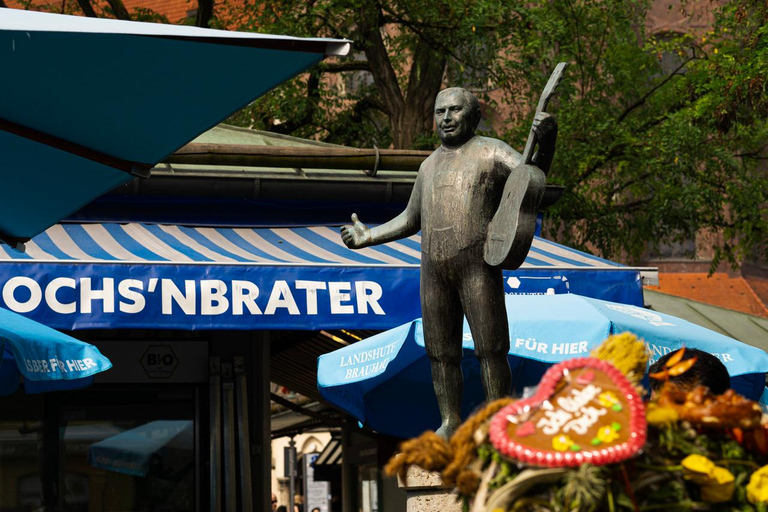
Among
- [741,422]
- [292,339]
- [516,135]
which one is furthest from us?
[516,135]

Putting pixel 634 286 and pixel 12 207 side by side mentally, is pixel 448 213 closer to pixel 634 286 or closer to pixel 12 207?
pixel 12 207

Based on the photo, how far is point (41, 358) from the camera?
270 inches

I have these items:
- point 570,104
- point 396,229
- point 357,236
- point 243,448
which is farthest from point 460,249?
point 570,104

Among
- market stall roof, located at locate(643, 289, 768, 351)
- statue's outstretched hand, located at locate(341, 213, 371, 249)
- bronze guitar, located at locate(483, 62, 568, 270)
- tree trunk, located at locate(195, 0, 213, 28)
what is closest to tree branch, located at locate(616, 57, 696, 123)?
market stall roof, located at locate(643, 289, 768, 351)

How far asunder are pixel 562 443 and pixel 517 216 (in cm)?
220

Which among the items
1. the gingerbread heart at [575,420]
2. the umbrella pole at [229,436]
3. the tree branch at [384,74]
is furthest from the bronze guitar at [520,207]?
the tree branch at [384,74]

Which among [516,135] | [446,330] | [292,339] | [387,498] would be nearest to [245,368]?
[292,339]

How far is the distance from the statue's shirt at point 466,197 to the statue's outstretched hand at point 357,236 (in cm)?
45

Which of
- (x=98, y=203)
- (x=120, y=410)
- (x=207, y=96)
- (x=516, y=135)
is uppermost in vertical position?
(x=516, y=135)

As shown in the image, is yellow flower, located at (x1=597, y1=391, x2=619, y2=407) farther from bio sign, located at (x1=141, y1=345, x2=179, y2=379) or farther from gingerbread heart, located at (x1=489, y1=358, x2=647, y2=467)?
bio sign, located at (x1=141, y1=345, x2=179, y2=379)

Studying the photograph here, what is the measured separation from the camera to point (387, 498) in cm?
1516

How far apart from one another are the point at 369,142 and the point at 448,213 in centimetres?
1564

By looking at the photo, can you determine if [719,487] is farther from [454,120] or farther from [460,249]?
[454,120]

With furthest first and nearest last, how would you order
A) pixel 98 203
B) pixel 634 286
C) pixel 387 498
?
pixel 387 498 → pixel 98 203 → pixel 634 286
